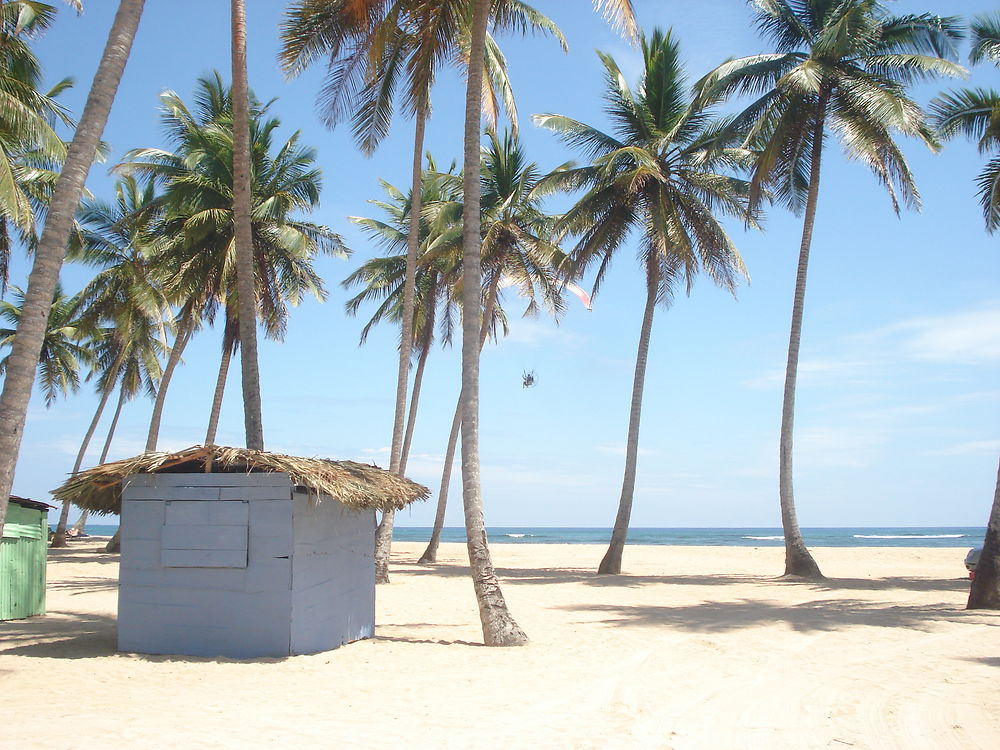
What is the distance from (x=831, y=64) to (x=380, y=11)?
10458mm

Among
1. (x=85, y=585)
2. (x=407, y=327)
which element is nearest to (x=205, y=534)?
(x=407, y=327)

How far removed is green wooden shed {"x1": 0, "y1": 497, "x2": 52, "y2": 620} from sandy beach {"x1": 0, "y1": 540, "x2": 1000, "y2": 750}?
1.06 feet

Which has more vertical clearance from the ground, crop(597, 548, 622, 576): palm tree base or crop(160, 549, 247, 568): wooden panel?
crop(160, 549, 247, 568): wooden panel

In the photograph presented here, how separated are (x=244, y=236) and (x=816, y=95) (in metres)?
12.8

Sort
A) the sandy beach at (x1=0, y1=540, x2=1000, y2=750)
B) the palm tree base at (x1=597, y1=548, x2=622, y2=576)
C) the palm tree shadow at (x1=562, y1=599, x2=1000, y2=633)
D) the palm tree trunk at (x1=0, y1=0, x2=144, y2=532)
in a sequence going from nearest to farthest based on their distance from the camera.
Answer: the sandy beach at (x1=0, y1=540, x2=1000, y2=750), the palm tree trunk at (x1=0, y1=0, x2=144, y2=532), the palm tree shadow at (x1=562, y1=599, x2=1000, y2=633), the palm tree base at (x1=597, y1=548, x2=622, y2=576)

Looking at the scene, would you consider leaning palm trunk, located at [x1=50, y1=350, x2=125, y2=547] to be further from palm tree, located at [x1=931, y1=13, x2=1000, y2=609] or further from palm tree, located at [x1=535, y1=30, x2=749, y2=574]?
palm tree, located at [x1=931, y1=13, x2=1000, y2=609]

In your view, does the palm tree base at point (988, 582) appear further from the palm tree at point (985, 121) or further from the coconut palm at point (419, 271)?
the coconut palm at point (419, 271)

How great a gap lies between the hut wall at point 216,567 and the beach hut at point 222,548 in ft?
0.03

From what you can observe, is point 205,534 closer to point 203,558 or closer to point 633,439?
point 203,558

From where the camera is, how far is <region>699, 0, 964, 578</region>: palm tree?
1606cm

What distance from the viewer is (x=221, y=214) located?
1878 cm

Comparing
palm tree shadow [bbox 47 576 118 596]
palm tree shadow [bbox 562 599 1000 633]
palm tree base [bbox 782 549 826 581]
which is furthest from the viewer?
palm tree base [bbox 782 549 826 581]

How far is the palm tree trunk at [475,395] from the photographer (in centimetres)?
952

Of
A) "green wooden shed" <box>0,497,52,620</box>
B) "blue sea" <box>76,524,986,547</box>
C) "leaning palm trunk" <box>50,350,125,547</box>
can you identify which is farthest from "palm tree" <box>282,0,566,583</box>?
"blue sea" <box>76,524,986,547</box>
